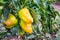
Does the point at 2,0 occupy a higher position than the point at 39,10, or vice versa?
the point at 2,0

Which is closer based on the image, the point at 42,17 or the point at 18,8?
the point at 18,8

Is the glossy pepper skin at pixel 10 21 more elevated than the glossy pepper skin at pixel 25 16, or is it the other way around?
the glossy pepper skin at pixel 25 16

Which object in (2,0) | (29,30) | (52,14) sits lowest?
(52,14)

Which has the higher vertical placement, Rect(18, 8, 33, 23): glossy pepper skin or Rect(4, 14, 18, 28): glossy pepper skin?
Rect(18, 8, 33, 23): glossy pepper skin

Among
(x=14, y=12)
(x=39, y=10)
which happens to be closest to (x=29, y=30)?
(x=14, y=12)

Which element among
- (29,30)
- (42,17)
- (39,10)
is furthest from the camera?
(42,17)

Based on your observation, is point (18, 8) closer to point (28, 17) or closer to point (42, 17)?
point (28, 17)

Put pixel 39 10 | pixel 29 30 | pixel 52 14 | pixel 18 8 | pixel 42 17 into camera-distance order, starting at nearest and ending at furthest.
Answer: pixel 29 30 < pixel 18 8 < pixel 39 10 < pixel 42 17 < pixel 52 14

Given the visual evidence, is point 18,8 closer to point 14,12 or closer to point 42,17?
point 14,12
